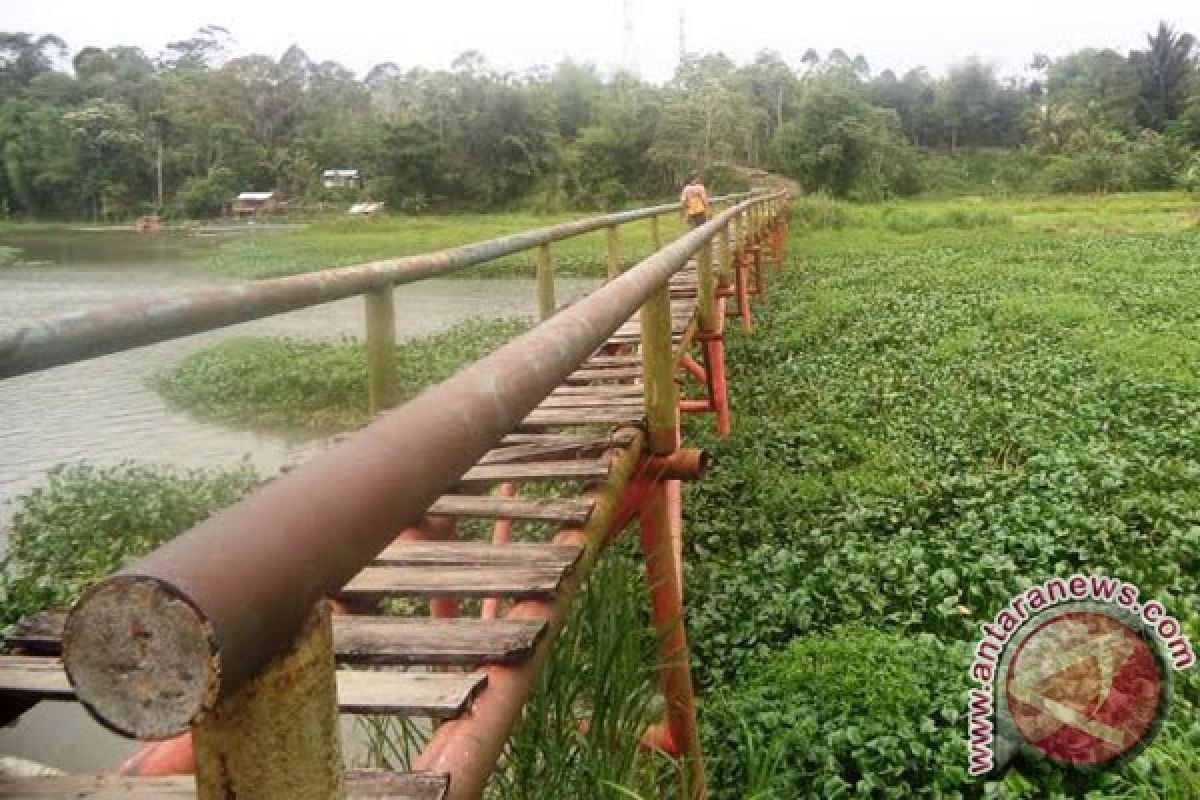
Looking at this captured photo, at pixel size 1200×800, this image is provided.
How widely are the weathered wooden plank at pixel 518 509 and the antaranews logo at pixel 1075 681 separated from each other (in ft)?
6.67

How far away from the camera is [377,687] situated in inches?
60.6

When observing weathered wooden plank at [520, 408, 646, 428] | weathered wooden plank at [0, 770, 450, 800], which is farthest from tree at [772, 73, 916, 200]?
weathered wooden plank at [0, 770, 450, 800]

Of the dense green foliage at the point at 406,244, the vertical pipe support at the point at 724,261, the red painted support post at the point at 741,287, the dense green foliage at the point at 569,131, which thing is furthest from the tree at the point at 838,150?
the vertical pipe support at the point at 724,261

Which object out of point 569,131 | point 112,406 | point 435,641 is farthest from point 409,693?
point 569,131

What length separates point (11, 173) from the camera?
207ft

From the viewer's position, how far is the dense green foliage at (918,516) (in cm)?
363

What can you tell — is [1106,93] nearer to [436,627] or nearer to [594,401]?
[594,401]

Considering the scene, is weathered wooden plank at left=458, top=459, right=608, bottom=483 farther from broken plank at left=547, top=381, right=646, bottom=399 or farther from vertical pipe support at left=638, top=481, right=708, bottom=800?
broken plank at left=547, top=381, right=646, bottom=399

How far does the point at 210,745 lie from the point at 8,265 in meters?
37.3

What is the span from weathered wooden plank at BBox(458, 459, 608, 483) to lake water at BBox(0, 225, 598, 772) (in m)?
0.46

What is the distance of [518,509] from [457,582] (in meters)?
0.40

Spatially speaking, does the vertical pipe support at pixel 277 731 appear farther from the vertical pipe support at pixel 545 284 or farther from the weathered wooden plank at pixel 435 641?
the vertical pipe support at pixel 545 284

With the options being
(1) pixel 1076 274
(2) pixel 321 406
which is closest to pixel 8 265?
(2) pixel 321 406

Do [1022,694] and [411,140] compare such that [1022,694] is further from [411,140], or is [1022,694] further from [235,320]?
[411,140]
